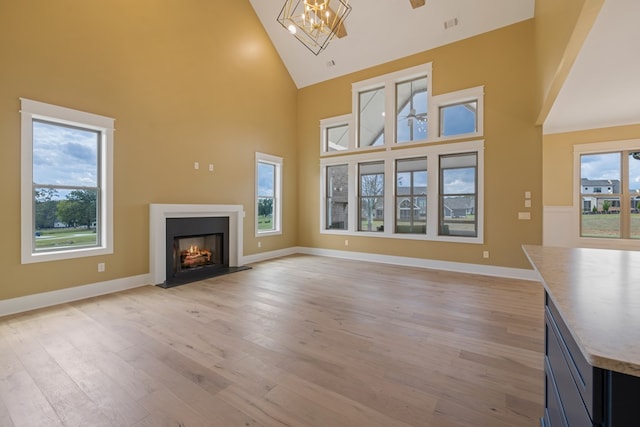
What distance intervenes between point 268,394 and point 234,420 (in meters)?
0.29

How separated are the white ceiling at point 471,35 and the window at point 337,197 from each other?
2.39 metres

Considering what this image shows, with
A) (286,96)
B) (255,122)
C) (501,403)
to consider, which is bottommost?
(501,403)

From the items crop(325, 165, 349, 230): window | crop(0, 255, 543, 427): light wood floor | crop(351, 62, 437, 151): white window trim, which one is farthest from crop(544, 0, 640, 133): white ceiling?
crop(325, 165, 349, 230): window

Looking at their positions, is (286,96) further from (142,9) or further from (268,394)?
(268,394)

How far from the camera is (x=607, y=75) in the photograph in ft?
10.4

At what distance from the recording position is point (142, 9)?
4473 mm

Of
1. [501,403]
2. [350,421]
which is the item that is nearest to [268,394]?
[350,421]

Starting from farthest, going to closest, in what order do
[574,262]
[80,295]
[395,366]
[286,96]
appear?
[286,96] < [80,295] < [395,366] < [574,262]

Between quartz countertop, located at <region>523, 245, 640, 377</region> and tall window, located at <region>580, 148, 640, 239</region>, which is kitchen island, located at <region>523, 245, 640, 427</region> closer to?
quartz countertop, located at <region>523, 245, 640, 377</region>

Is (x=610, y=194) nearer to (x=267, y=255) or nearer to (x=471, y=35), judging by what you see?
(x=471, y=35)

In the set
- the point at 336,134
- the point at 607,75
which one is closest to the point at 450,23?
the point at 607,75

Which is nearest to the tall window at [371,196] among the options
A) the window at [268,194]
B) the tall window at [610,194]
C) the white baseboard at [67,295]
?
the window at [268,194]

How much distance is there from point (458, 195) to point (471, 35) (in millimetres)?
3051

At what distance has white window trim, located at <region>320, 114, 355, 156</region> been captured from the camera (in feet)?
22.5
